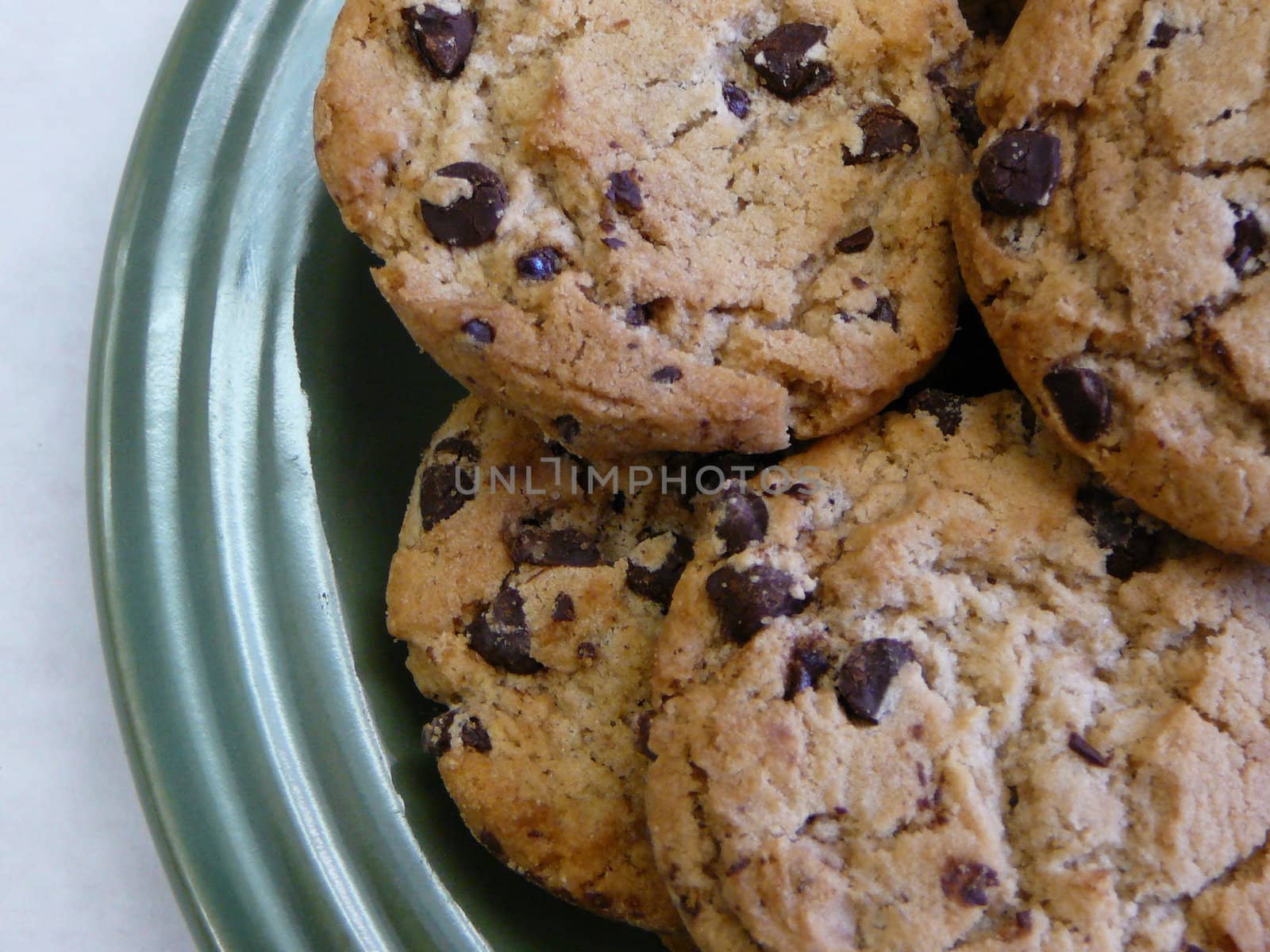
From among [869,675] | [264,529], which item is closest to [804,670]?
[869,675]

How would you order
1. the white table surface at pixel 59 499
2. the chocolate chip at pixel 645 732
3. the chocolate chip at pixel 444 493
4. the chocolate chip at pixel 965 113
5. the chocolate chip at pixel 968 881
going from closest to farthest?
the chocolate chip at pixel 968 881 → the chocolate chip at pixel 645 732 → the chocolate chip at pixel 965 113 → the chocolate chip at pixel 444 493 → the white table surface at pixel 59 499

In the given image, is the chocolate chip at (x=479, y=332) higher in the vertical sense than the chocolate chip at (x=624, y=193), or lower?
lower

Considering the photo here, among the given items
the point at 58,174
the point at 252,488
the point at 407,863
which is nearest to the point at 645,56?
the point at 252,488

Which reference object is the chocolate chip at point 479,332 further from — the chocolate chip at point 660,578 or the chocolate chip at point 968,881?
the chocolate chip at point 968,881

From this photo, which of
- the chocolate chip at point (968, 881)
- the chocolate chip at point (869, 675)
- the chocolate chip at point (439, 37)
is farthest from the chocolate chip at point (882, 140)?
the chocolate chip at point (968, 881)

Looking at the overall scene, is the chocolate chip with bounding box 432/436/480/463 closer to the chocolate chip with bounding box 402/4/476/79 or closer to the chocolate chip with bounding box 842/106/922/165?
the chocolate chip with bounding box 402/4/476/79

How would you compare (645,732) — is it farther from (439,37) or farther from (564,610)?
(439,37)
